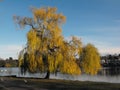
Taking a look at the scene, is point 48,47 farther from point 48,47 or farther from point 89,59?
point 89,59

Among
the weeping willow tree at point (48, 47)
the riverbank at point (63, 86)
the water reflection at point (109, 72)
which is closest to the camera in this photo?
the riverbank at point (63, 86)

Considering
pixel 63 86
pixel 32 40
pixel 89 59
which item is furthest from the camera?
pixel 89 59

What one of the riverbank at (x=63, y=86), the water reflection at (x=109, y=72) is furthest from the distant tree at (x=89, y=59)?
the water reflection at (x=109, y=72)

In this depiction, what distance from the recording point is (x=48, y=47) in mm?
44094

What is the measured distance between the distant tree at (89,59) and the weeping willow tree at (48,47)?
70.4 inches

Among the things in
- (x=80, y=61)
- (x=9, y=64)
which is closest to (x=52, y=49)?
(x=80, y=61)

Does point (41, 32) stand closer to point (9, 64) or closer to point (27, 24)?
point (27, 24)

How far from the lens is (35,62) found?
141 ft

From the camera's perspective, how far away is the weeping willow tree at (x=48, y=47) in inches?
1694

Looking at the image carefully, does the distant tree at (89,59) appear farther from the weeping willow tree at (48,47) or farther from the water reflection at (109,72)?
the water reflection at (109,72)

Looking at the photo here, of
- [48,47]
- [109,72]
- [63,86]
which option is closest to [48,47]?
[48,47]

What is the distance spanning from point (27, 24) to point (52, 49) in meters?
5.59

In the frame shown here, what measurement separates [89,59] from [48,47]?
691 centimetres

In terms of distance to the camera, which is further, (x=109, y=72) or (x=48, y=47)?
(x=109, y=72)
